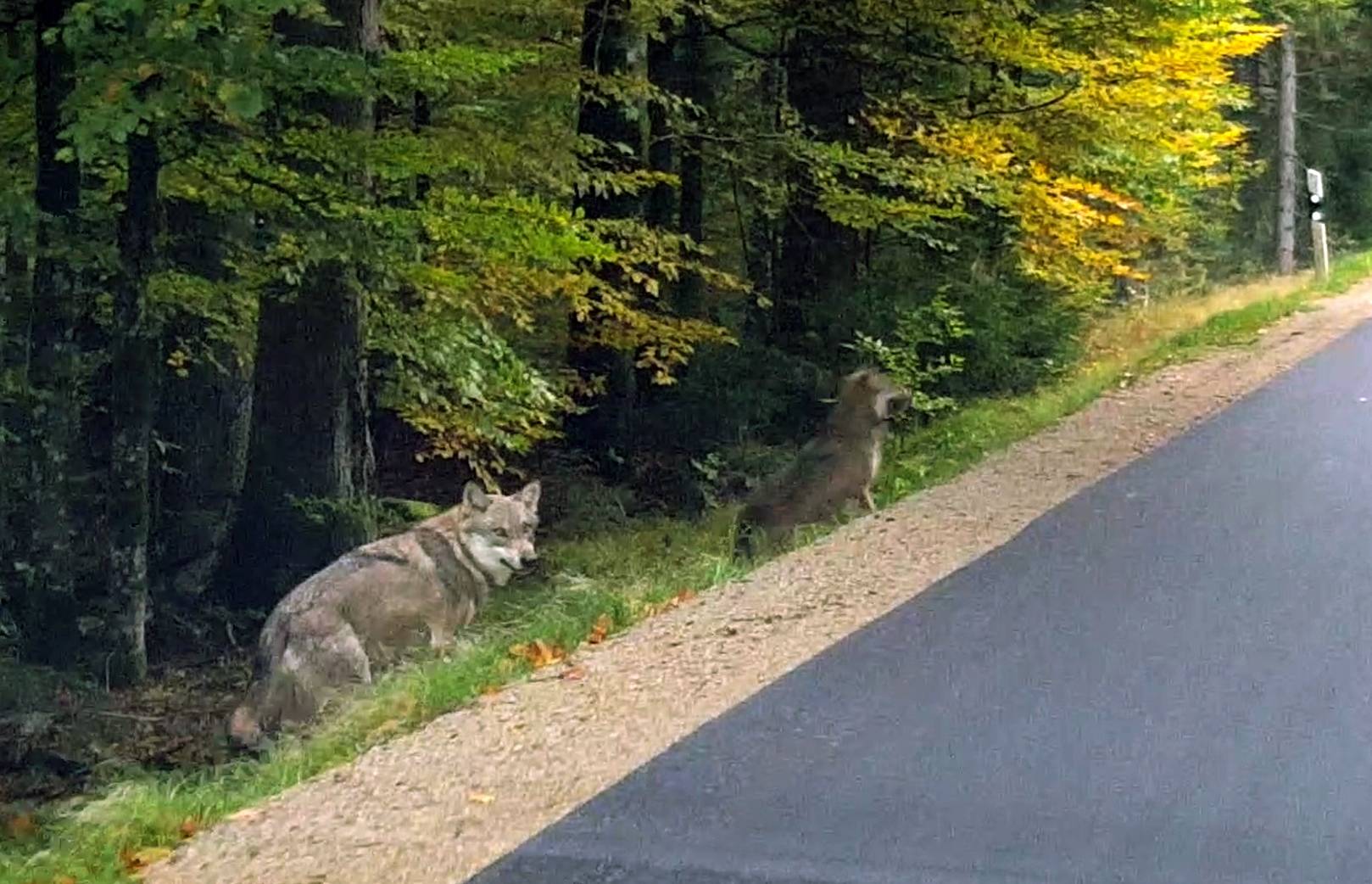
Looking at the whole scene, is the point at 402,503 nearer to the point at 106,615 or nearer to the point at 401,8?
the point at 106,615

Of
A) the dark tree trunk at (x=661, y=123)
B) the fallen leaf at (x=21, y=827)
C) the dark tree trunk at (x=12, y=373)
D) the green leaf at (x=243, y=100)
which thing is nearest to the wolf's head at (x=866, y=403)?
the green leaf at (x=243, y=100)

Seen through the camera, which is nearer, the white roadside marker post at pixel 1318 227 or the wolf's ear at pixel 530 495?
the wolf's ear at pixel 530 495

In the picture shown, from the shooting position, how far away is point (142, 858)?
22.5 feet

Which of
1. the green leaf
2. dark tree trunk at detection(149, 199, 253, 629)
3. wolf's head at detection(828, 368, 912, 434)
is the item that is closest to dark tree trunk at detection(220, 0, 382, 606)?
dark tree trunk at detection(149, 199, 253, 629)

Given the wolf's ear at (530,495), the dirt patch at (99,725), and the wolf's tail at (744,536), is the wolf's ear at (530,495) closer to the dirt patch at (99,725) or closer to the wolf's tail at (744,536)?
the wolf's tail at (744,536)

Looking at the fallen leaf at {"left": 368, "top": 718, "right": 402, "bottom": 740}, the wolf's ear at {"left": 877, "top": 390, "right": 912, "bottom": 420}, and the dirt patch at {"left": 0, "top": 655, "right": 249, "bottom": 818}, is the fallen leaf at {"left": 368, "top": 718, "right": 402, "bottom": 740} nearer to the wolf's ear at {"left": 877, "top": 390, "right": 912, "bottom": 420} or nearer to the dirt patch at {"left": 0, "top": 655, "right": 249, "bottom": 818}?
the dirt patch at {"left": 0, "top": 655, "right": 249, "bottom": 818}

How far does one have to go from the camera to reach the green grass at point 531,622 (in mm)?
7539

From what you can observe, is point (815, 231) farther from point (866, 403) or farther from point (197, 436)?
point (197, 436)

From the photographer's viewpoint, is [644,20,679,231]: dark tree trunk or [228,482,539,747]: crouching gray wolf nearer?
[228,482,539,747]: crouching gray wolf

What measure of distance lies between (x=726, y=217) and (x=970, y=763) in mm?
18910

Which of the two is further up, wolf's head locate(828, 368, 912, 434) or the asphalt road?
wolf's head locate(828, 368, 912, 434)

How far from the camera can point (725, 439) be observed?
19.7 metres

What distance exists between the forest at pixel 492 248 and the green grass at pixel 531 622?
1131mm

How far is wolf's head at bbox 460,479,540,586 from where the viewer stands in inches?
449
